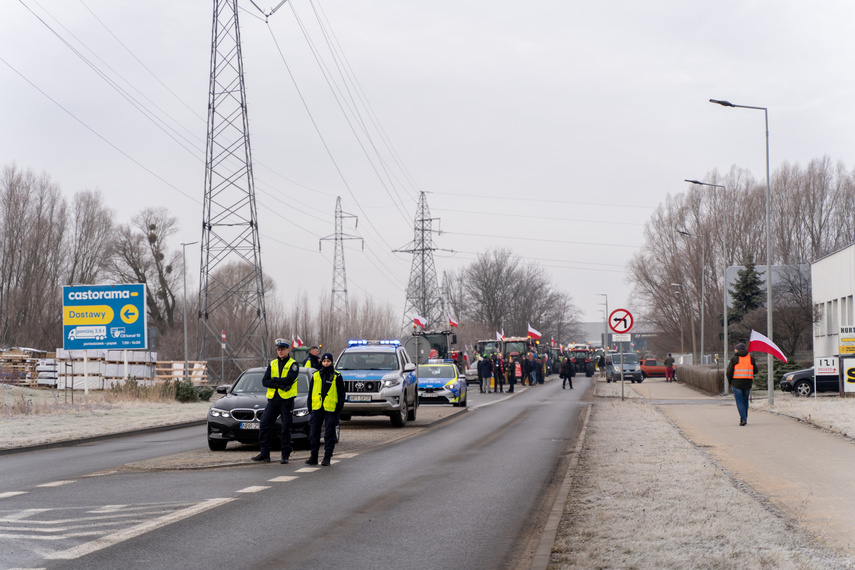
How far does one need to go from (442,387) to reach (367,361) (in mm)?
9194

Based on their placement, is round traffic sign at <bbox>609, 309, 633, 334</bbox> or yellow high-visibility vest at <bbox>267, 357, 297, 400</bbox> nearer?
yellow high-visibility vest at <bbox>267, 357, 297, 400</bbox>

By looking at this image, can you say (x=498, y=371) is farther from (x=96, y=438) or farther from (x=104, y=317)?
(x=96, y=438)

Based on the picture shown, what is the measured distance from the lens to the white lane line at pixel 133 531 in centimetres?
739

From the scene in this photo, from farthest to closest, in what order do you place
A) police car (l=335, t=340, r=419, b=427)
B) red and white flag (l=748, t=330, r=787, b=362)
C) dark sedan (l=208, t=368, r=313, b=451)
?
1. red and white flag (l=748, t=330, r=787, b=362)
2. police car (l=335, t=340, r=419, b=427)
3. dark sedan (l=208, t=368, r=313, b=451)

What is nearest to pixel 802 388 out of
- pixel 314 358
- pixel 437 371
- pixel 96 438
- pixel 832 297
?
pixel 437 371

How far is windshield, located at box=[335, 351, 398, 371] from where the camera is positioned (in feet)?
74.7

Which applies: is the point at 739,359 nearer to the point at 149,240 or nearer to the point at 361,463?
the point at 361,463

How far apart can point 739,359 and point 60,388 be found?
38253mm

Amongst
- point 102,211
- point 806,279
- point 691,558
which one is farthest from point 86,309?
point 806,279

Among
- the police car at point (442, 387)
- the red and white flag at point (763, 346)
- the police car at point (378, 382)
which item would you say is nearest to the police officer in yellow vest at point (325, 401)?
the police car at point (378, 382)

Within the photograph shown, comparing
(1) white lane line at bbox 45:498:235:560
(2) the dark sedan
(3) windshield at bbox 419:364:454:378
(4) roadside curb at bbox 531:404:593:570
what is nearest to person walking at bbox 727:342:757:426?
(4) roadside curb at bbox 531:404:593:570

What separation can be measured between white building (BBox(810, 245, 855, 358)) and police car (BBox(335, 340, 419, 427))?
31320mm

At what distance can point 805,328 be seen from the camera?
59406 mm

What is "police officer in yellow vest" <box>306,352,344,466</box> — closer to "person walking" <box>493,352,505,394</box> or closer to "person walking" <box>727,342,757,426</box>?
"person walking" <box>727,342,757,426</box>
